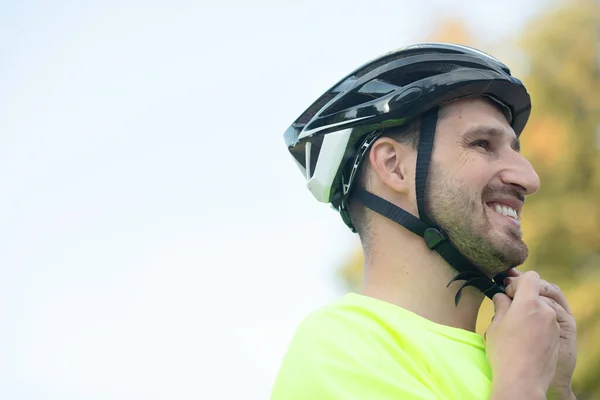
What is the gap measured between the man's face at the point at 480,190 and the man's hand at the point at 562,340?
171 mm

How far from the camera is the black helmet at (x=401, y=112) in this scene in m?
3.59

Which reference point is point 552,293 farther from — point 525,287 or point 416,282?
point 416,282

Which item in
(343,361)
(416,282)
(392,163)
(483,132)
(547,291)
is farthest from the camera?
(392,163)

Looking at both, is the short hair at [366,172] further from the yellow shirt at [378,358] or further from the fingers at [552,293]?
the fingers at [552,293]

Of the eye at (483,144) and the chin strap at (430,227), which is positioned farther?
the eye at (483,144)

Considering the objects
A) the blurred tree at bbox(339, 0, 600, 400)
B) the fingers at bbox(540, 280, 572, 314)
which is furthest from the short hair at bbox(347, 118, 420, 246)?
the blurred tree at bbox(339, 0, 600, 400)

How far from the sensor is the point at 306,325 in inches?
126

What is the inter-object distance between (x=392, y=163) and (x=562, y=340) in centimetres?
104

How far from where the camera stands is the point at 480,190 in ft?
11.5

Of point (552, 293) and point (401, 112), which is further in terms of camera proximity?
point (401, 112)

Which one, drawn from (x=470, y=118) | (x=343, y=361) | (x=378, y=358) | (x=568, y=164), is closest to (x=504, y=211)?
(x=470, y=118)

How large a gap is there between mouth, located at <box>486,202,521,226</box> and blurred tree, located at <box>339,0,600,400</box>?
1227 centimetres

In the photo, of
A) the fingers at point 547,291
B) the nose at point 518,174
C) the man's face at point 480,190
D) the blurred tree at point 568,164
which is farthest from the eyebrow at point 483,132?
the blurred tree at point 568,164

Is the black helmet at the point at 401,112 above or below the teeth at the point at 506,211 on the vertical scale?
above
